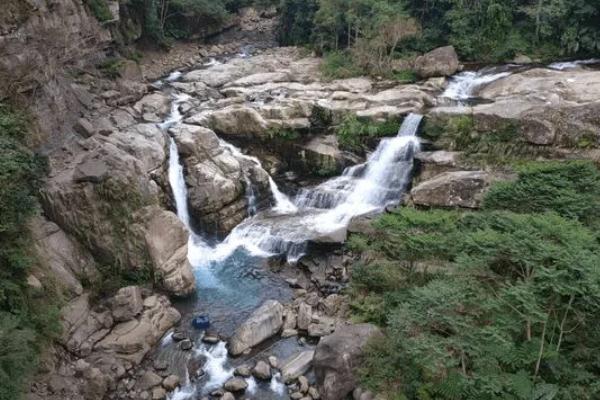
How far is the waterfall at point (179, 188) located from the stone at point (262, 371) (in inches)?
293

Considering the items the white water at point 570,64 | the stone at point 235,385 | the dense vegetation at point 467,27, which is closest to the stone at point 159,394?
the stone at point 235,385

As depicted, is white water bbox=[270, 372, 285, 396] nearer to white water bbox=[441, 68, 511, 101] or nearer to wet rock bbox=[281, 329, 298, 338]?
wet rock bbox=[281, 329, 298, 338]

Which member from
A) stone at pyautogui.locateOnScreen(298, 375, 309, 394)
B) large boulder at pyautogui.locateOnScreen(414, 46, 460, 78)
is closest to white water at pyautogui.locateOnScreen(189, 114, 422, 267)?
stone at pyautogui.locateOnScreen(298, 375, 309, 394)

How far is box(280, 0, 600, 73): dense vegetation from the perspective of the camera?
1059 inches

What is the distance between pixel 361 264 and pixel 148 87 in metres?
16.6

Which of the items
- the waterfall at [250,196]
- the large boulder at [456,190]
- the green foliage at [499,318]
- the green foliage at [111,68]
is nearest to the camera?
the green foliage at [499,318]

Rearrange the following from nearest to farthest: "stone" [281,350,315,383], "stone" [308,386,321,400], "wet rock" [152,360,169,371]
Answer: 1. "stone" [308,386,321,400]
2. "stone" [281,350,315,383]
3. "wet rock" [152,360,169,371]

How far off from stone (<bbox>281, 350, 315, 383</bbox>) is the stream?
0.93ft

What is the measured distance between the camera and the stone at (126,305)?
13000mm

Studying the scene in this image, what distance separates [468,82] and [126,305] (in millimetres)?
21133

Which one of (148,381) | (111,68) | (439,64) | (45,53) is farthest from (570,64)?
(148,381)

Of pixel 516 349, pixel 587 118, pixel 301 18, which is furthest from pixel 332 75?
pixel 516 349

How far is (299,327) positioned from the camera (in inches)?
532

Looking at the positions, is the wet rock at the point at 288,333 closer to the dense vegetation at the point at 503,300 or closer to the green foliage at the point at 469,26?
the dense vegetation at the point at 503,300
